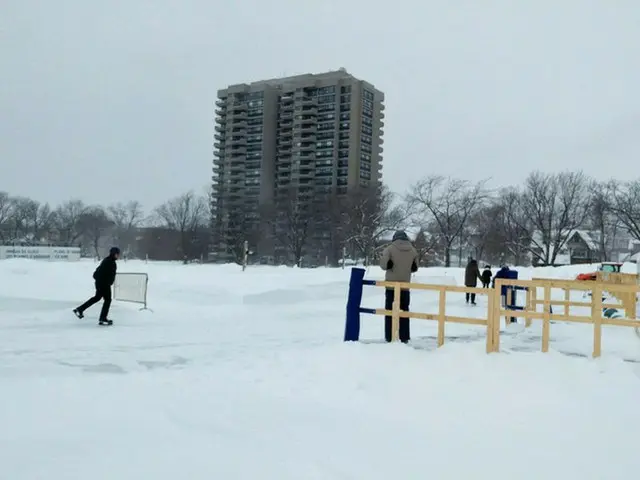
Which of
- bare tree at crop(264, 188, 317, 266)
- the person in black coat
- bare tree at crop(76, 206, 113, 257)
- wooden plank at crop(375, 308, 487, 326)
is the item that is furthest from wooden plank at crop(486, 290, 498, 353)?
bare tree at crop(76, 206, 113, 257)

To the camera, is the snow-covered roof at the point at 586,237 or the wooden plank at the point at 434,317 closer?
the wooden plank at the point at 434,317

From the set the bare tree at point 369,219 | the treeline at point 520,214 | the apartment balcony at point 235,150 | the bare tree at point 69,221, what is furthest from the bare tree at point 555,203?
the bare tree at point 69,221

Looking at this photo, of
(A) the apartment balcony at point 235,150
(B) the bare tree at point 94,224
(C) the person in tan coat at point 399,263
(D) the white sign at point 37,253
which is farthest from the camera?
(A) the apartment balcony at point 235,150

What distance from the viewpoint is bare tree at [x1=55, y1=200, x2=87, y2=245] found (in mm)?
96062

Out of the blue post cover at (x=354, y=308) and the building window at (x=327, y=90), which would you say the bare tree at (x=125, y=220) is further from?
the blue post cover at (x=354, y=308)

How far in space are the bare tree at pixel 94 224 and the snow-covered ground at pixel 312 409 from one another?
93941 mm

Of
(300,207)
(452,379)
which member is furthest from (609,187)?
(452,379)

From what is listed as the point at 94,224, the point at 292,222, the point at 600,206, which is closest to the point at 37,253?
the point at 292,222

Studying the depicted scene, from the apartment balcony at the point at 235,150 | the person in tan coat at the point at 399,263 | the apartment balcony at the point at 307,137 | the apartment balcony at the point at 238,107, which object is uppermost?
the apartment balcony at the point at 238,107

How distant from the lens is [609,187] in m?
68.7

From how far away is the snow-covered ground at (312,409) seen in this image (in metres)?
4.38

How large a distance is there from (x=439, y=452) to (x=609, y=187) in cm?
7280

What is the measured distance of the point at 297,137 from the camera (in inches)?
4171

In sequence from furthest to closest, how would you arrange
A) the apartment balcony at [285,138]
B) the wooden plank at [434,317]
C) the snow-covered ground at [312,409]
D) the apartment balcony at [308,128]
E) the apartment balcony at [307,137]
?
the apartment balcony at [285,138], the apartment balcony at [308,128], the apartment balcony at [307,137], the wooden plank at [434,317], the snow-covered ground at [312,409]
